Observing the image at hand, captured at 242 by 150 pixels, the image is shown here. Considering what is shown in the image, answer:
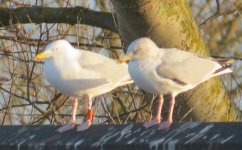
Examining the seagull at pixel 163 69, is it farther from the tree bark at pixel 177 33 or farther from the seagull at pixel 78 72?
the tree bark at pixel 177 33

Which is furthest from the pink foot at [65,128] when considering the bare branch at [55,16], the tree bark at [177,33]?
the bare branch at [55,16]

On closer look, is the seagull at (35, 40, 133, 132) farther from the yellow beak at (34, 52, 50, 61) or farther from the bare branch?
the bare branch

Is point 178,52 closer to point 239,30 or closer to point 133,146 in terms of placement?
point 133,146

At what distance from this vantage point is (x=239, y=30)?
29.3ft

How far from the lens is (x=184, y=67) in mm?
3184

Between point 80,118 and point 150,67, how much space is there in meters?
3.00

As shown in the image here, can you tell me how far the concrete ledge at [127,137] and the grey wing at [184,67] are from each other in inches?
8.8

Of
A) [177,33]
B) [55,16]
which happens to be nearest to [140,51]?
[177,33]

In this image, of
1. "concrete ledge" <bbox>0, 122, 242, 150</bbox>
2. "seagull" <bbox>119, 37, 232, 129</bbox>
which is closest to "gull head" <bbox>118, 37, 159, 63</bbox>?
"seagull" <bbox>119, 37, 232, 129</bbox>

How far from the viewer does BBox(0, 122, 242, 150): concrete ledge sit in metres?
2.87

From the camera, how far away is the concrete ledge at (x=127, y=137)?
2.87m

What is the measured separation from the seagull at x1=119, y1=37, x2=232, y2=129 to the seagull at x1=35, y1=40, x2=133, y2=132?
6.8 inches

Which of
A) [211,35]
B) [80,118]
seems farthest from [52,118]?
[211,35]

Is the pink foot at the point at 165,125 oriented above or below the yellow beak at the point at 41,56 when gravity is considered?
below
